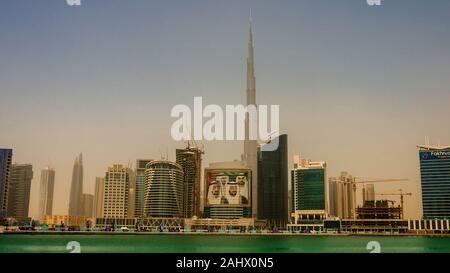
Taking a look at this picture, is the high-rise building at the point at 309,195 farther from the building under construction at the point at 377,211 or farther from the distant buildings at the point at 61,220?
the distant buildings at the point at 61,220

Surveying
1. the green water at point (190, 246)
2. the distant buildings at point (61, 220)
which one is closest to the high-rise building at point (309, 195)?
the green water at point (190, 246)

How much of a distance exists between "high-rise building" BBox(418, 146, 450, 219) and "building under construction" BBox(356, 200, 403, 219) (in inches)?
400

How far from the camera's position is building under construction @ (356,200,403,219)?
3431cm

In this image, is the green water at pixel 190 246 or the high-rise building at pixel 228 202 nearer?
the green water at pixel 190 246

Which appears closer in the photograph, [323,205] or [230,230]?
[230,230]

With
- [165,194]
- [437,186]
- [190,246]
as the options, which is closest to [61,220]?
[190,246]

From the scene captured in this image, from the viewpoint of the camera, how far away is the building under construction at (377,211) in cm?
3431

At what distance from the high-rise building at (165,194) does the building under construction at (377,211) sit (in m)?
13.1

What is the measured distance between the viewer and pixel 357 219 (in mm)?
33656

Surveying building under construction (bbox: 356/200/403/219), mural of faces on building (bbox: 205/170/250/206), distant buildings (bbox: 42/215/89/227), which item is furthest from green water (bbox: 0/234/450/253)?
mural of faces on building (bbox: 205/170/250/206)
